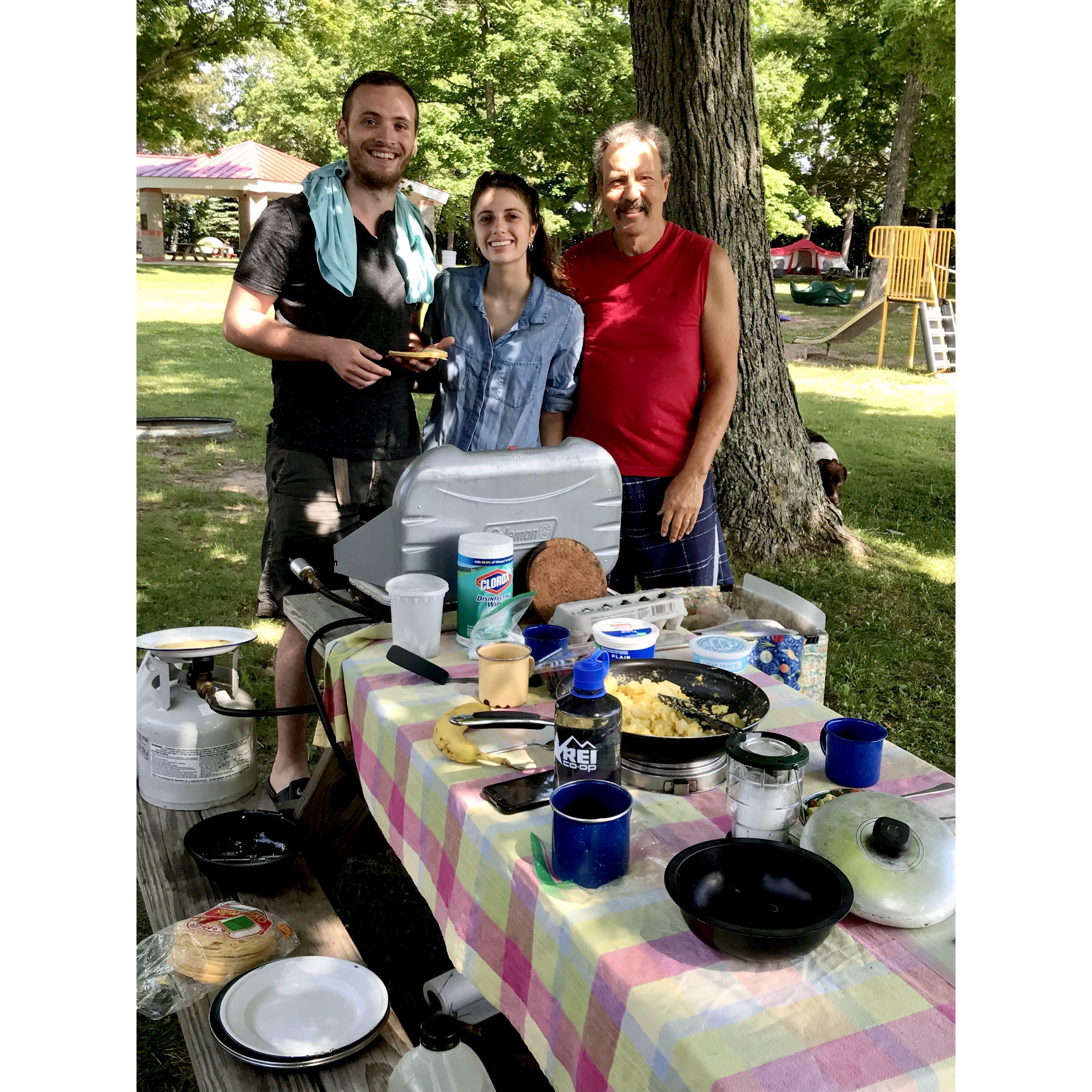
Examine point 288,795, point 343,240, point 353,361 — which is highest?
point 343,240

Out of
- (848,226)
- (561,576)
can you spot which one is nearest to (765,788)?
(561,576)

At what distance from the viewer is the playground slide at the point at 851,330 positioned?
48.6 feet

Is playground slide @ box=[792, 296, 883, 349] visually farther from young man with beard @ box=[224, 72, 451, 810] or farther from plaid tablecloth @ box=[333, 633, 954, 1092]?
plaid tablecloth @ box=[333, 633, 954, 1092]

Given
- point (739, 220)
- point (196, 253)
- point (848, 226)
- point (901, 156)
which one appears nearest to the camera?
point (739, 220)

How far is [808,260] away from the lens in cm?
3691

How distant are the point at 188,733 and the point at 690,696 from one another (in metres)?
1.45

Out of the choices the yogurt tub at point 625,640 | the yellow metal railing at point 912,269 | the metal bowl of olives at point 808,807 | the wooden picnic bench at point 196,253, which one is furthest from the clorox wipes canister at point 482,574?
the wooden picnic bench at point 196,253

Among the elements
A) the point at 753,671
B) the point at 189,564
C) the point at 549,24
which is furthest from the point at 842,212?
the point at 753,671

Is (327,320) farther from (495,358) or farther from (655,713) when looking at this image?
(655,713)

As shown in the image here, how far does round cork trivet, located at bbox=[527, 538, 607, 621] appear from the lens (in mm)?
2340

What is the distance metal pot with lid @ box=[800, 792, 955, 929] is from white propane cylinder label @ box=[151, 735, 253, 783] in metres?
1.76

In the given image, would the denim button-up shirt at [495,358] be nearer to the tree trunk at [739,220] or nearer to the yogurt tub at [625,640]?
the yogurt tub at [625,640]

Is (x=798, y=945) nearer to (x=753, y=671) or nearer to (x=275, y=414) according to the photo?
(x=753, y=671)

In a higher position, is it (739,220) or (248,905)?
(739,220)
